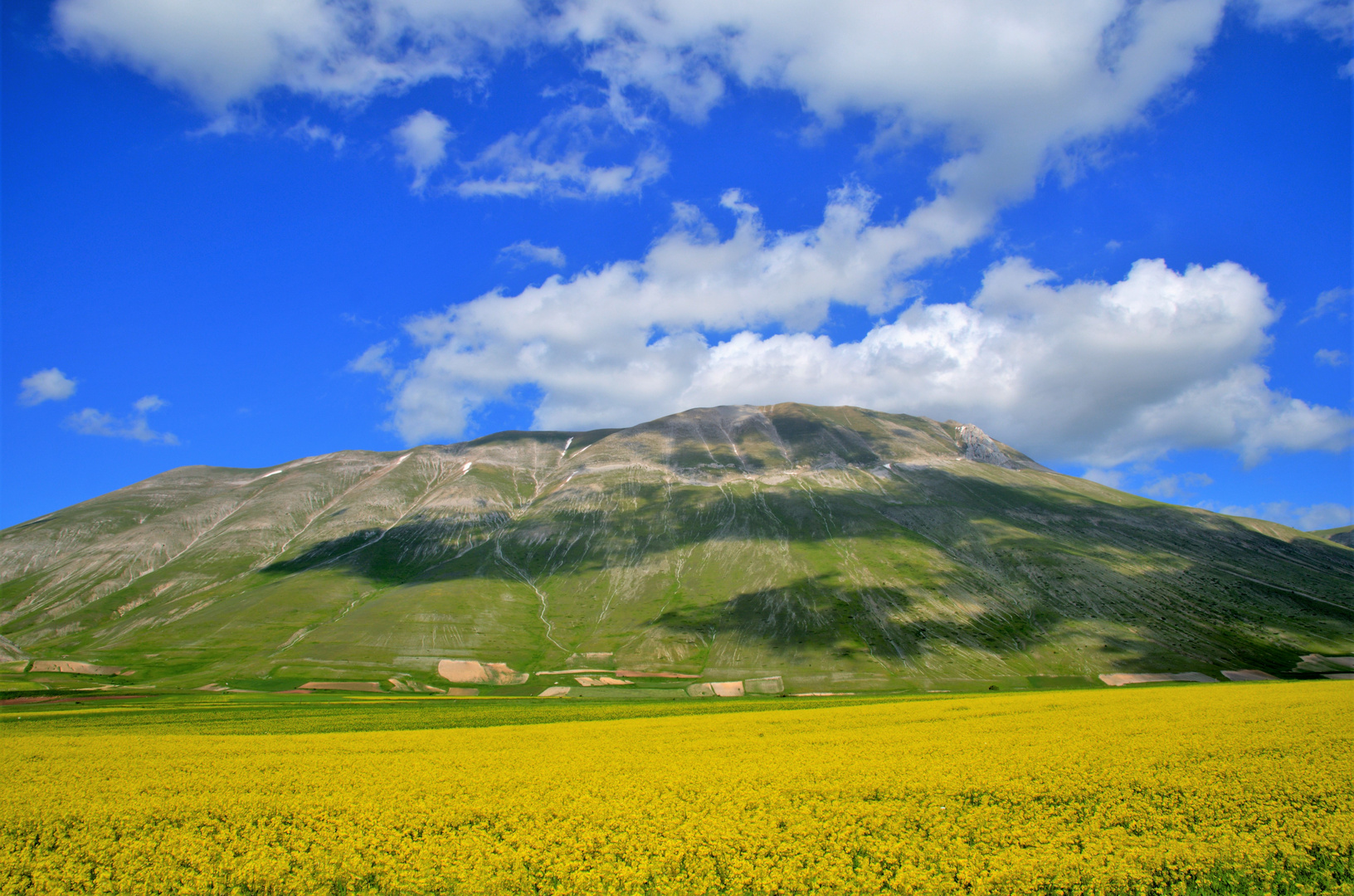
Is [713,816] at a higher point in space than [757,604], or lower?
lower

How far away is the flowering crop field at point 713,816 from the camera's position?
58.9ft

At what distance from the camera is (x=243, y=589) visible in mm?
175625

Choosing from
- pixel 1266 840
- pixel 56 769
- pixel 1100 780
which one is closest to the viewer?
pixel 1266 840

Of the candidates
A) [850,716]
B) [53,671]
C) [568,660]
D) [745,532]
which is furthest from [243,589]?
[850,716]

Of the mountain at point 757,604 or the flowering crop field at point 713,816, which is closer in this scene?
the flowering crop field at point 713,816

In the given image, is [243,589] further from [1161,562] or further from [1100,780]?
[1161,562]

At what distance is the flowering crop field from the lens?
17.9 m

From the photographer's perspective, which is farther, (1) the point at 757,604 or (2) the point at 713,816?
(1) the point at 757,604

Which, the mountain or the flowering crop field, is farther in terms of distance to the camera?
the mountain

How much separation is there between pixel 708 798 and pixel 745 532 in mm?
168977

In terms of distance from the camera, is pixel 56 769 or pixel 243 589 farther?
pixel 243 589

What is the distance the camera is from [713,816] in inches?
845

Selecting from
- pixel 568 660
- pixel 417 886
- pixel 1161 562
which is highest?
pixel 1161 562

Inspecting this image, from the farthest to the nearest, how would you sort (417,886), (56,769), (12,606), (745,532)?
(745,532) < (12,606) < (56,769) < (417,886)
